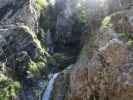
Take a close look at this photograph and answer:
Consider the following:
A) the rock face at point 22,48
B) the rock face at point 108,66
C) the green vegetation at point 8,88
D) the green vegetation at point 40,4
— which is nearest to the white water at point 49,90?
the rock face at point 22,48

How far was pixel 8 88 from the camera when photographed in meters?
36.4

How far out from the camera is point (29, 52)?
41.3 m

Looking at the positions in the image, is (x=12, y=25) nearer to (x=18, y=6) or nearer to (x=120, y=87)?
(x=18, y=6)

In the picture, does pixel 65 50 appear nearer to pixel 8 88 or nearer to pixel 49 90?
pixel 49 90

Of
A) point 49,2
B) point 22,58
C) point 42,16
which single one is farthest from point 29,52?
point 49,2

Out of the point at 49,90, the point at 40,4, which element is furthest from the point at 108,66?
the point at 40,4

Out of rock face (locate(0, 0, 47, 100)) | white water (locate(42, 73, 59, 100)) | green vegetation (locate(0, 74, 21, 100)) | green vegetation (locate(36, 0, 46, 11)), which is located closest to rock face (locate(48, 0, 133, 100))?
white water (locate(42, 73, 59, 100))

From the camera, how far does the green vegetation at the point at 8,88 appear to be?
3519cm

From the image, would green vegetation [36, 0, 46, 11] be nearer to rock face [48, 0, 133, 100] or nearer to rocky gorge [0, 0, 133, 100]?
rocky gorge [0, 0, 133, 100]

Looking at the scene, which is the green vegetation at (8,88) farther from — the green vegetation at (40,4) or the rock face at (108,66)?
the green vegetation at (40,4)

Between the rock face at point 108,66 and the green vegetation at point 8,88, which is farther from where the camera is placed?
the green vegetation at point 8,88

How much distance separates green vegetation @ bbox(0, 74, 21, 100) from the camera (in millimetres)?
35188

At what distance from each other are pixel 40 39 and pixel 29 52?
662cm

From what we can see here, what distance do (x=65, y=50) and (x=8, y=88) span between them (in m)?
14.6
